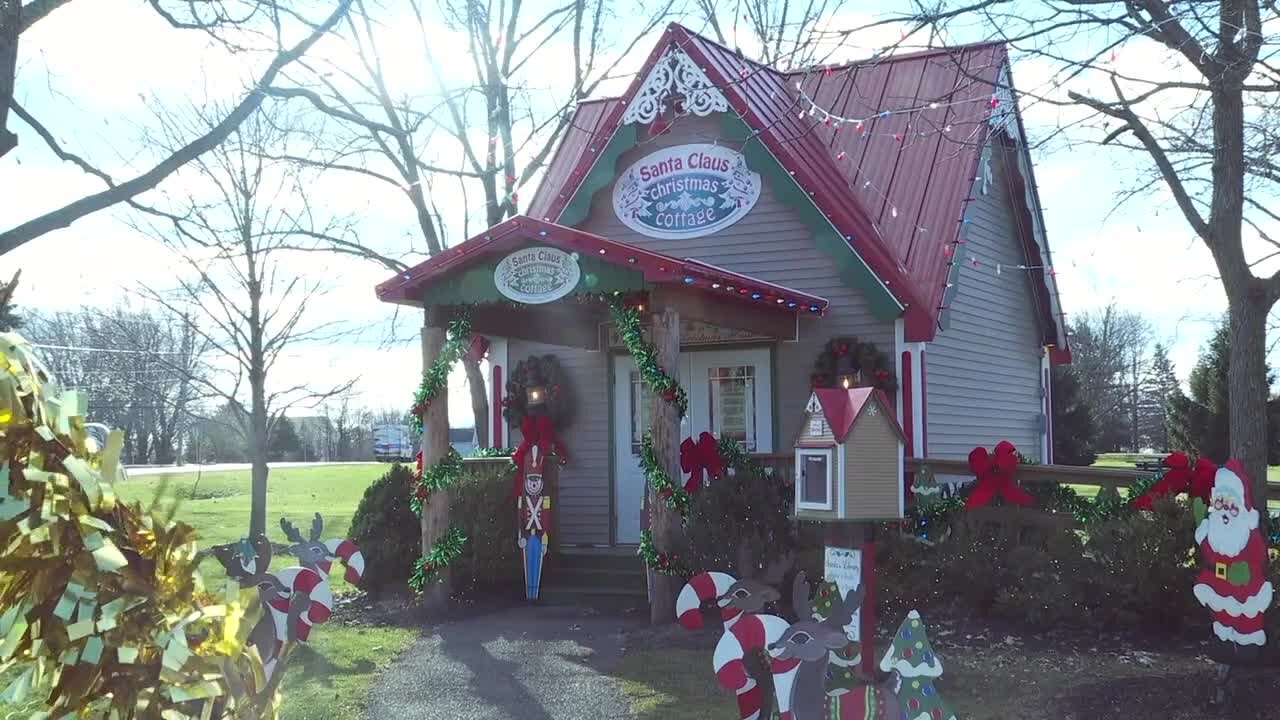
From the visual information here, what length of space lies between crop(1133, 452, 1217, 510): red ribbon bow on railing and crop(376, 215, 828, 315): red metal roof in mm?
3756

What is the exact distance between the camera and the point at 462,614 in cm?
1012

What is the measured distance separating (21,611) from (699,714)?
18.1 ft

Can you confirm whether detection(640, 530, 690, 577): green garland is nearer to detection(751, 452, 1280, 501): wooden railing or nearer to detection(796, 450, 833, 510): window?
detection(751, 452, 1280, 501): wooden railing

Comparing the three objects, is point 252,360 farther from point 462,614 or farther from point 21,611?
point 21,611

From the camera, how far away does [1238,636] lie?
243 inches

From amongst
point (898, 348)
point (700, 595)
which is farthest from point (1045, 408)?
point (700, 595)

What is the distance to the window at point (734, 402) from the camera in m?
12.2

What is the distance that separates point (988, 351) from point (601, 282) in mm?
6658

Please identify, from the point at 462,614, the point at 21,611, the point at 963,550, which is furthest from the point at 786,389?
the point at 21,611

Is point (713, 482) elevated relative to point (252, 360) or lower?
lower

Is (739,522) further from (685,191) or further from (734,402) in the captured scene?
(685,191)

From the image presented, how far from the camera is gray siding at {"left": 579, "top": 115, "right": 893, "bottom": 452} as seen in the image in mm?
11781

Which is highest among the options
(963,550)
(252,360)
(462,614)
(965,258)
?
(965,258)

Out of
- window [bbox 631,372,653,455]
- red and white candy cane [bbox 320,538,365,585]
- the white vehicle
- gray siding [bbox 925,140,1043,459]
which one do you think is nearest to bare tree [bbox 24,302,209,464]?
red and white candy cane [bbox 320,538,365,585]
